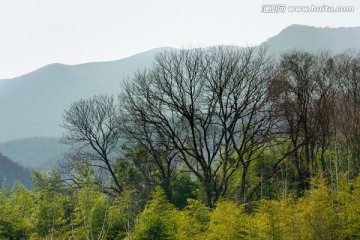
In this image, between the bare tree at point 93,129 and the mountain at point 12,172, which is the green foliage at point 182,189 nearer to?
the bare tree at point 93,129

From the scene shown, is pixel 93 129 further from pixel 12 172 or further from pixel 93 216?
pixel 12 172

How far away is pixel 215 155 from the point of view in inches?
1043

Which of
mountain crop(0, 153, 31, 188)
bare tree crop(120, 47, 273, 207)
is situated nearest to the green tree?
bare tree crop(120, 47, 273, 207)

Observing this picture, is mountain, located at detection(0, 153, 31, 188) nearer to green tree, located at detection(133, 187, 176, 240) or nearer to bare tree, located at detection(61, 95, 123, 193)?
bare tree, located at detection(61, 95, 123, 193)

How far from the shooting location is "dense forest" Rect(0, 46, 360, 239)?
14.0 metres

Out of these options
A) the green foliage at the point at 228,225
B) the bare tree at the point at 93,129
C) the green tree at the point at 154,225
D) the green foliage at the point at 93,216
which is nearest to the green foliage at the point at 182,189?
the bare tree at the point at 93,129

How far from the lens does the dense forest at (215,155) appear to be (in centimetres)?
1397

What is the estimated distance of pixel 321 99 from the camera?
88.4 ft

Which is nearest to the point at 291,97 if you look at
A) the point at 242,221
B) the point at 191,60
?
the point at 191,60

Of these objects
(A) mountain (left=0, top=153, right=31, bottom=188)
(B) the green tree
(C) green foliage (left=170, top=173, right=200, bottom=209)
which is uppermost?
(B) the green tree

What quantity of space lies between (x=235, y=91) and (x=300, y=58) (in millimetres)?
7588

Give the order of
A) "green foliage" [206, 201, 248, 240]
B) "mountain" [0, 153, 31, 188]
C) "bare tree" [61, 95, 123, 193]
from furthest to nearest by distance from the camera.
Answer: "mountain" [0, 153, 31, 188], "bare tree" [61, 95, 123, 193], "green foliage" [206, 201, 248, 240]

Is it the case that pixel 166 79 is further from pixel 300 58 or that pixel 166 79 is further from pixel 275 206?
pixel 275 206

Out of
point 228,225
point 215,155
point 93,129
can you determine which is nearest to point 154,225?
point 228,225
